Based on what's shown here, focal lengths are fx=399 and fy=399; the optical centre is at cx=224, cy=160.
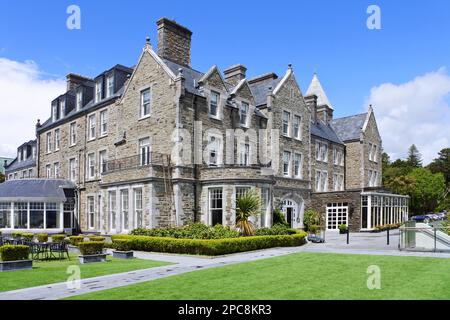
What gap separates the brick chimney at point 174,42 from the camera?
29.5 m

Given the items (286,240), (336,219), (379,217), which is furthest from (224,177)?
(379,217)

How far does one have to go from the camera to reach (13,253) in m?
13.6

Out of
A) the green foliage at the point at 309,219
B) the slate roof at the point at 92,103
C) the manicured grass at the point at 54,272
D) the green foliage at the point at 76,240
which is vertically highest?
the slate roof at the point at 92,103

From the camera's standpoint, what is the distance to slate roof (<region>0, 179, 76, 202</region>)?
1257 inches

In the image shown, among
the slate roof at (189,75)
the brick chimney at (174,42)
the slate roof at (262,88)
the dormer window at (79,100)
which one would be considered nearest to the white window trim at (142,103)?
the slate roof at (189,75)

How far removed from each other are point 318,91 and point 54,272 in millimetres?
46464

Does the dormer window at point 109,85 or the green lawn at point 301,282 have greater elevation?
the dormer window at point 109,85

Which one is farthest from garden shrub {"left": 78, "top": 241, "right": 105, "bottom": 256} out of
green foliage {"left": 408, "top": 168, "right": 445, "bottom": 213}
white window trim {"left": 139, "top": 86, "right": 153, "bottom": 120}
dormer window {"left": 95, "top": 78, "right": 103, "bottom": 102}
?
green foliage {"left": 408, "top": 168, "right": 445, "bottom": 213}

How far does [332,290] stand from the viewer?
9.77 m

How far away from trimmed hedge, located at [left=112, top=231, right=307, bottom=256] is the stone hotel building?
11.0ft

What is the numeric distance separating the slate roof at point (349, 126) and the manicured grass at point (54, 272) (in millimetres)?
38316

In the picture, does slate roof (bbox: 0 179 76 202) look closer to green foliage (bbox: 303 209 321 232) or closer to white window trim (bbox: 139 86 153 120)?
white window trim (bbox: 139 86 153 120)

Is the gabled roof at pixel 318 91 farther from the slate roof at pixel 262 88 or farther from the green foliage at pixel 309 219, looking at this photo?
the green foliage at pixel 309 219
